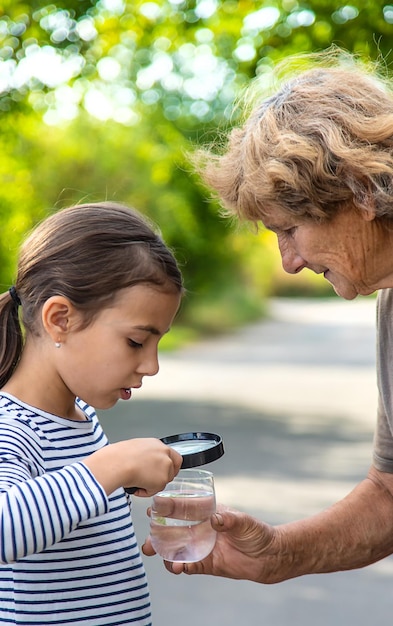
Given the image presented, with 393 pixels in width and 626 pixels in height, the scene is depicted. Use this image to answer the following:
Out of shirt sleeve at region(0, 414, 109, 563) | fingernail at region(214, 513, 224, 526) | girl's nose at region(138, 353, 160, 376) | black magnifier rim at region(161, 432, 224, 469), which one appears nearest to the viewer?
shirt sleeve at region(0, 414, 109, 563)

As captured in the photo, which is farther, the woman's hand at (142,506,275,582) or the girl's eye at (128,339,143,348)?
the woman's hand at (142,506,275,582)

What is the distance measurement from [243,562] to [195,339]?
17.0 metres

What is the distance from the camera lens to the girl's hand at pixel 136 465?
1.63 meters

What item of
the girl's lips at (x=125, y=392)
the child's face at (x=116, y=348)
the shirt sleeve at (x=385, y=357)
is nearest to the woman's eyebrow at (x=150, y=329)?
the child's face at (x=116, y=348)

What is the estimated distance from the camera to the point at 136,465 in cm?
166

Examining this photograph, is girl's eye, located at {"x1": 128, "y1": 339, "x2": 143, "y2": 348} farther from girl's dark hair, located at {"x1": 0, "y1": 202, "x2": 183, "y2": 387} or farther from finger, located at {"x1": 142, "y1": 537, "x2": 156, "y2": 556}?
finger, located at {"x1": 142, "y1": 537, "x2": 156, "y2": 556}

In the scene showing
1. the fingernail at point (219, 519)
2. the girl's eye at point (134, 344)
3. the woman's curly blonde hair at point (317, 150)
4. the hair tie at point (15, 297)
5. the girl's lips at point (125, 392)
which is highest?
the woman's curly blonde hair at point (317, 150)

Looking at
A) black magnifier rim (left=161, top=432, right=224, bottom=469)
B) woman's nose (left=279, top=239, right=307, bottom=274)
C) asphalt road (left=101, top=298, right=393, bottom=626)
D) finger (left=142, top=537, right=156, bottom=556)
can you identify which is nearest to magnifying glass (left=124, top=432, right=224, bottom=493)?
black magnifier rim (left=161, top=432, right=224, bottom=469)

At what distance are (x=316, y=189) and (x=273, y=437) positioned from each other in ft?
23.5

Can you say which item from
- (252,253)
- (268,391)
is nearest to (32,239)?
(268,391)

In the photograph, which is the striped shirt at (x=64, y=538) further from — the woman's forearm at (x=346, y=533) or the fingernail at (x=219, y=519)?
the woman's forearm at (x=346, y=533)

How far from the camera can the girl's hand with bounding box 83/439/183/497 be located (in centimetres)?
163

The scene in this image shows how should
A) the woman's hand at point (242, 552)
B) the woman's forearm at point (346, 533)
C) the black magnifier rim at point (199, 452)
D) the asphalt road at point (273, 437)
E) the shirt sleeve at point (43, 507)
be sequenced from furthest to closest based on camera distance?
the asphalt road at point (273, 437), the woman's forearm at point (346, 533), the woman's hand at point (242, 552), the black magnifier rim at point (199, 452), the shirt sleeve at point (43, 507)

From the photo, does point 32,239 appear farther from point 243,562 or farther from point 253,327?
point 253,327
